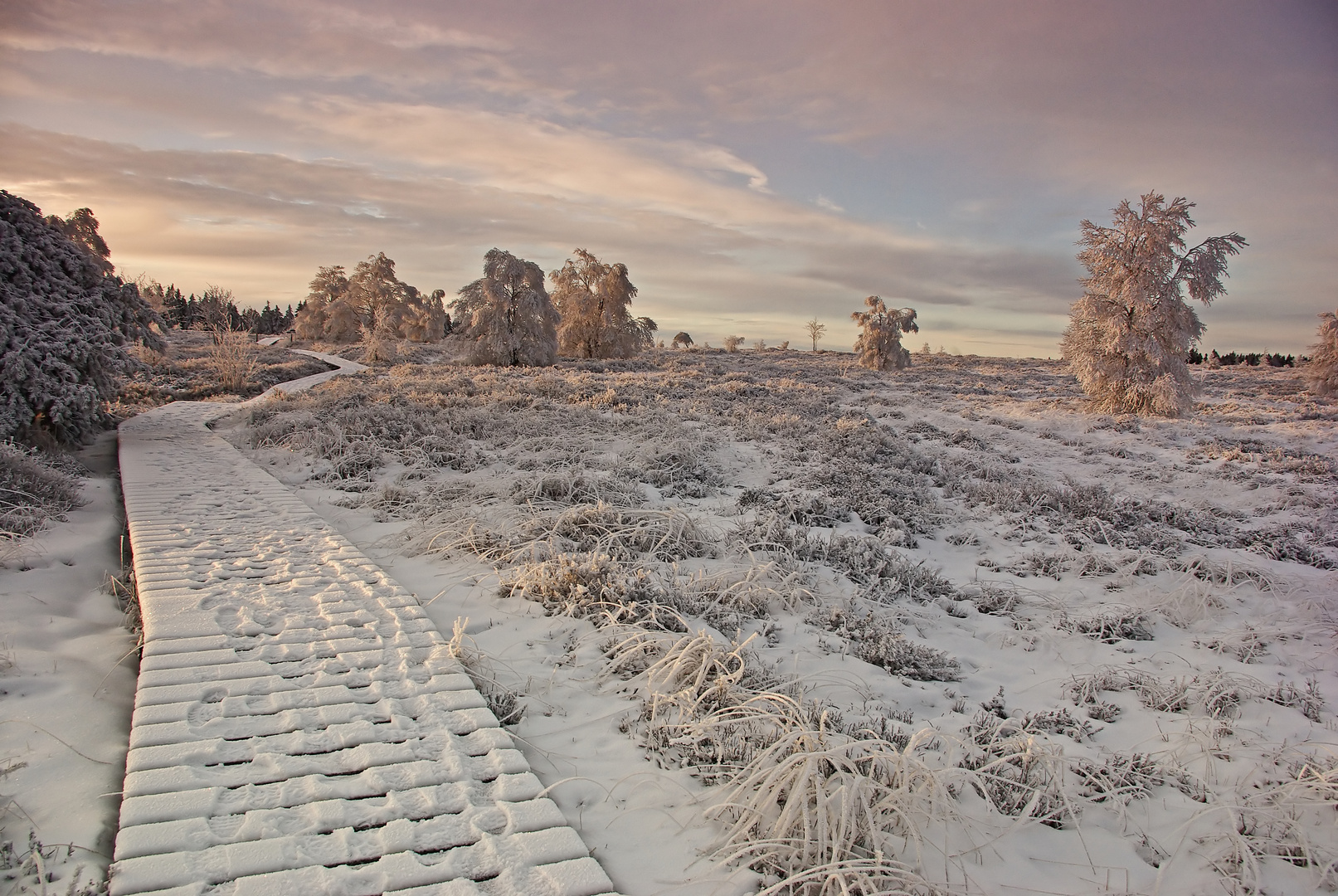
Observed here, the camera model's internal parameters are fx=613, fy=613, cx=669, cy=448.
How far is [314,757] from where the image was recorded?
316cm

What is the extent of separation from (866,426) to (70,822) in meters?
13.0

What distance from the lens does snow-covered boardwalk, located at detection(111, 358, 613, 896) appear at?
2.49 metres

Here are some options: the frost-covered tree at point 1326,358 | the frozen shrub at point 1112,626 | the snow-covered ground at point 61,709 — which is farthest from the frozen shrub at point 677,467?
the frost-covered tree at point 1326,358

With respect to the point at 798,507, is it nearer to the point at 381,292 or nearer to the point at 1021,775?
the point at 1021,775

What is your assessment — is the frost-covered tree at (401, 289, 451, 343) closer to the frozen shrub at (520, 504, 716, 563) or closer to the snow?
the snow

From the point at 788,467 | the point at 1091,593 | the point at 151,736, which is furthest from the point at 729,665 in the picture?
the point at 788,467

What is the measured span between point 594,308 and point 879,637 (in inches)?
1169

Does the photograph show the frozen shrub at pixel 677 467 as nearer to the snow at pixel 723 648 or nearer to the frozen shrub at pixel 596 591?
the snow at pixel 723 648

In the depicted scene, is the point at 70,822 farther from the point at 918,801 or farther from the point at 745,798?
the point at 918,801

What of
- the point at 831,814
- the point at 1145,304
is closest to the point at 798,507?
the point at 831,814

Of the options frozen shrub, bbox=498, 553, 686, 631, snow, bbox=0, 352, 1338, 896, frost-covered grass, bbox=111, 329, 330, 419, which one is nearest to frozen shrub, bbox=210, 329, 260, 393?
frost-covered grass, bbox=111, 329, 330, 419

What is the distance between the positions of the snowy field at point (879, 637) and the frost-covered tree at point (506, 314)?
14.9 meters

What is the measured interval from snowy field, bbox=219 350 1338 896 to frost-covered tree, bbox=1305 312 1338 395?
13230mm

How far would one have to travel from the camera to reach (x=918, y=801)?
3127 millimetres
